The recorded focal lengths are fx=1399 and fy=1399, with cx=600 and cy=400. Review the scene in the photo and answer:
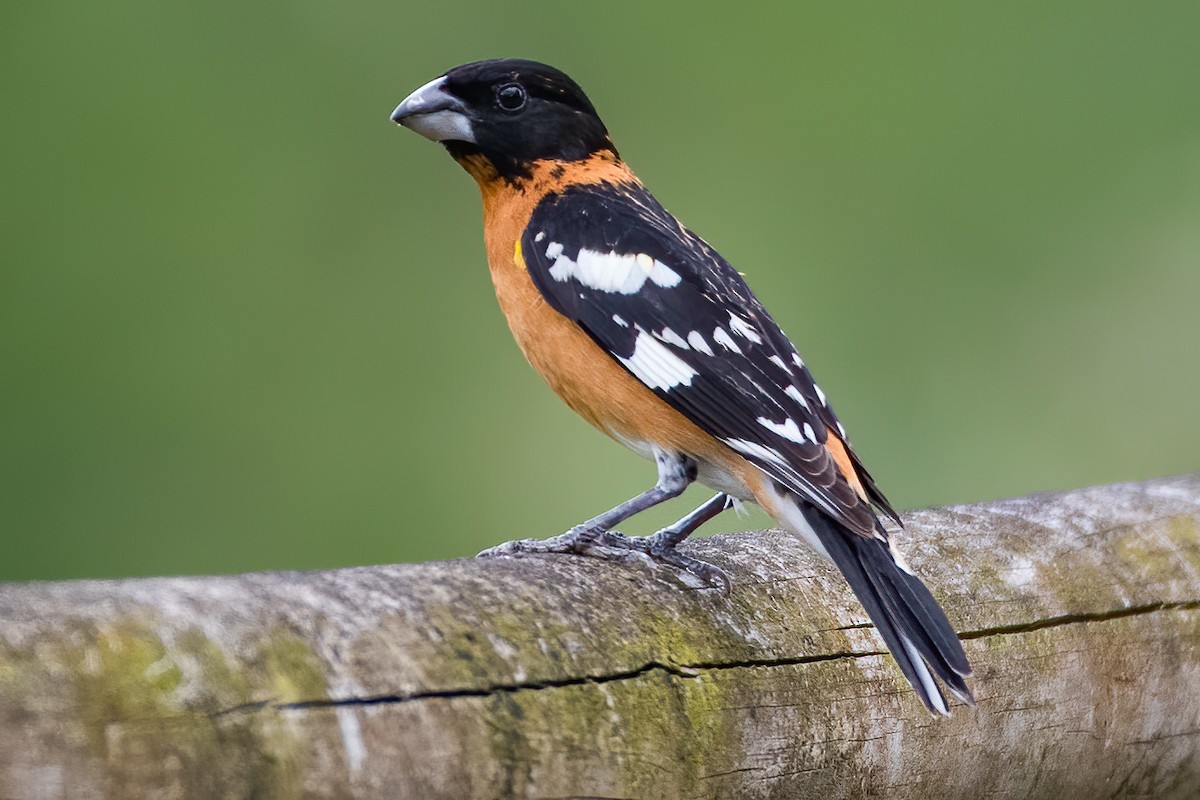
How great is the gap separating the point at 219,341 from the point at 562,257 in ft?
8.71

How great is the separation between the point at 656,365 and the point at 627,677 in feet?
3.06

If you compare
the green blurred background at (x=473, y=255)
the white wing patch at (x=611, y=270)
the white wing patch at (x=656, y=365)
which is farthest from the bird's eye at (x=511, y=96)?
the green blurred background at (x=473, y=255)

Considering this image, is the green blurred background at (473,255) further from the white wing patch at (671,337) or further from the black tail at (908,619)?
the black tail at (908,619)

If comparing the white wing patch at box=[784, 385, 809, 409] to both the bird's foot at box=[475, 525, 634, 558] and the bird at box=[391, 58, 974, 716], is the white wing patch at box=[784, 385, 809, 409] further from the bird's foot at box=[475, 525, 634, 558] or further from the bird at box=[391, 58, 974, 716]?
the bird's foot at box=[475, 525, 634, 558]

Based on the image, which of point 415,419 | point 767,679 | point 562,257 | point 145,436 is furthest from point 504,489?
point 767,679

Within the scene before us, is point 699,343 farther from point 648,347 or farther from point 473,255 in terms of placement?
point 473,255

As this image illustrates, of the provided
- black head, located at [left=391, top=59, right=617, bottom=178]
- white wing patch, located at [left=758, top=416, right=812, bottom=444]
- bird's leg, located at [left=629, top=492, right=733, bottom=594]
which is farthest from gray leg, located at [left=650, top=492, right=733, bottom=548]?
black head, located at [left=391, top=59, right=617, bottom=178]

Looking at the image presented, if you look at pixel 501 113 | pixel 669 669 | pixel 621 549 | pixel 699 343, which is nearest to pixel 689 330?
pixel 699 343

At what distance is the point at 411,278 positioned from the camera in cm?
541

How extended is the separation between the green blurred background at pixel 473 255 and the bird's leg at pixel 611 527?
2.13 meters

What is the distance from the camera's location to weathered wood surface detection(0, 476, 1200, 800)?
1.50m

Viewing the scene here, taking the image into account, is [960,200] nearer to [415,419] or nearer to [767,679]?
[415,419]

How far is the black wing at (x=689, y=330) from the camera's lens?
2.61 m

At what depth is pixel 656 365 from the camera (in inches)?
108
